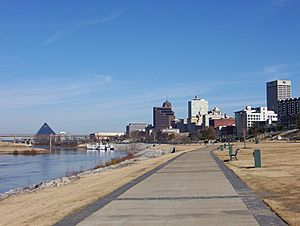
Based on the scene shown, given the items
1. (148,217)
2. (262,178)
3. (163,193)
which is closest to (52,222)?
(148,217)

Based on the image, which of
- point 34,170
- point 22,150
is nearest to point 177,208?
point 34,170

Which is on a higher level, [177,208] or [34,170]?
[177,208]

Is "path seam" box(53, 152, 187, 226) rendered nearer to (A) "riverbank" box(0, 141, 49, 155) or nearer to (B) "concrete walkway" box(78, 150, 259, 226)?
(B) "concrete walkway" box(78, 150, 259, 226)

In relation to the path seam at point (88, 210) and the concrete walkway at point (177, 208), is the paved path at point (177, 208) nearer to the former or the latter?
the concrete walkway at point (177, 208)

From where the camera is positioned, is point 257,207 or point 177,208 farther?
point 177,208

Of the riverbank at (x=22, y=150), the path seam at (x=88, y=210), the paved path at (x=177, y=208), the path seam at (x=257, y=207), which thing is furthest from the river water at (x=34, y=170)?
the riverbank at (x=22, y=150)

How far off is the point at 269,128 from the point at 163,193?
166214 mm

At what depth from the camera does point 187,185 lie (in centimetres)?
1691

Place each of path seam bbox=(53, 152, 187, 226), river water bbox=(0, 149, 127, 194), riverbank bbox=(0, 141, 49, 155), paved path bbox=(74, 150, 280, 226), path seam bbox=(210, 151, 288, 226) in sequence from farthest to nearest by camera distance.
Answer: riverbank bbox=(0, 141, 49, 155), river water bbox=(0, 149, 127, 194), path seam bbox=(53, 152, 187, 226), paved path bbox=(74, 150, 280, 226), path seam bbox=(210, 151, 288, 226)

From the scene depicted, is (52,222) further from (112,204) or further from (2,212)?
(2,212)

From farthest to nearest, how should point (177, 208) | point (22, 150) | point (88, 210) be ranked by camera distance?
1. point (22, 150)
2. point (88, 210)
3. point (177, 208)

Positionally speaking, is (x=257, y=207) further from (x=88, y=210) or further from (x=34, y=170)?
(x=34, y=170)

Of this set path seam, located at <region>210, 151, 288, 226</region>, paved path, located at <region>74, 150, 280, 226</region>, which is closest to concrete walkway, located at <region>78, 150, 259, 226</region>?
paved path, located at <region>74, 150, 280, 226</region>

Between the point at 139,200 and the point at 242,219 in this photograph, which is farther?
the point at 139,200
